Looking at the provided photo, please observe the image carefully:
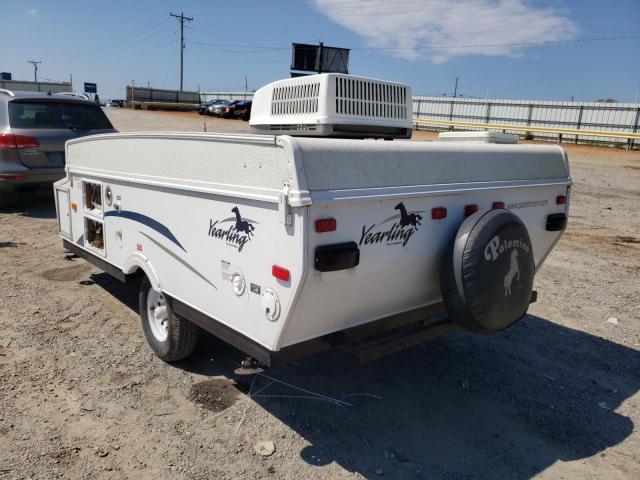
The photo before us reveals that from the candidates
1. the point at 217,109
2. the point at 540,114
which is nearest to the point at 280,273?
the point at 540,114

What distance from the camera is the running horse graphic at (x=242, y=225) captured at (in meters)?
2.92

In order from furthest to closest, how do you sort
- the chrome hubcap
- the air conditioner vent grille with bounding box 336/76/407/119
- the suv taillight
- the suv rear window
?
the suv rear window, the suv taillight, the chrome hubcap, the air conditioner vent grille with bounding box 336/76/407/119

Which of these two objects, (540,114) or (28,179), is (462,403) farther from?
(540,114)

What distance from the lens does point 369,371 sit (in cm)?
418

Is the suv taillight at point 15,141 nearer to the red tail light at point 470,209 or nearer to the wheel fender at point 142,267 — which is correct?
the wheel fender at point 142,267

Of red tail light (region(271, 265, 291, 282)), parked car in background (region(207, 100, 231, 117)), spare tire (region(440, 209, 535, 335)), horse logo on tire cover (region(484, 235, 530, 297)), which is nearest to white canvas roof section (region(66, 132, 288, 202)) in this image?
red tail light (region(271, 265, 291, 282))

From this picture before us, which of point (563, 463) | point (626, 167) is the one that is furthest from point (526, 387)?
point (626, 167)

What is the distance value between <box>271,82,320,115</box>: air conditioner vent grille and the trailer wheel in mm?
1657

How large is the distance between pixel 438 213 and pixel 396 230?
1.26 feet

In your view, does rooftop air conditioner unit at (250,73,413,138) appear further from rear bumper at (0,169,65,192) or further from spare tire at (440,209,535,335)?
rear bumper at (0,169,65,192)

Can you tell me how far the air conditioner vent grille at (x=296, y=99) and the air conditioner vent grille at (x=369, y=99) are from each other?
171mm

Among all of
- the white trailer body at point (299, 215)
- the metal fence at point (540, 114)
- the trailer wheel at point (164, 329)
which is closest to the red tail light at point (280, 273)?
the white trailer body at point (299, 215)

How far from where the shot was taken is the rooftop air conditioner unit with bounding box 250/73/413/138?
11.7 ft

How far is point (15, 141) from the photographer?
26.8 ft
